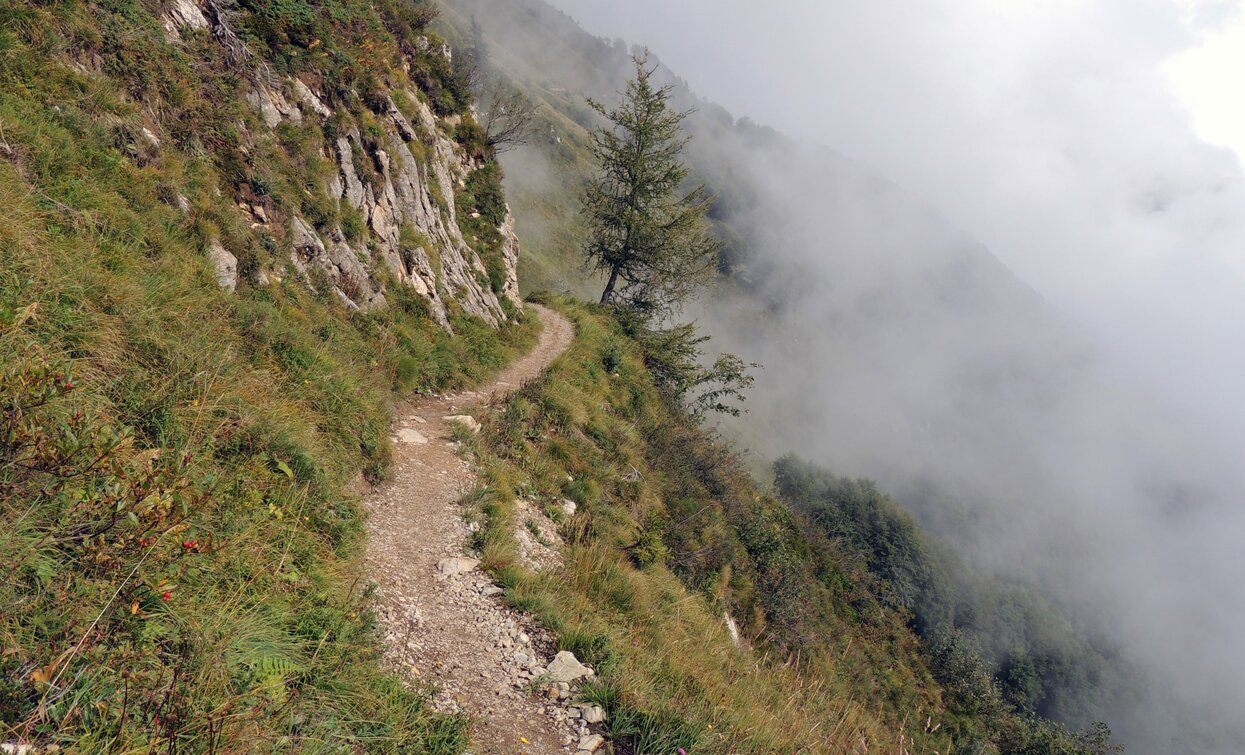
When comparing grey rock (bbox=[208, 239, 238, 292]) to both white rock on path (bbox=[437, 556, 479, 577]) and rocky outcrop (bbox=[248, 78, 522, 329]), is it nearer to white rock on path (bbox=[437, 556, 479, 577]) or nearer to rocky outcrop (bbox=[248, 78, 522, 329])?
rocky outcrop (bbox=[248, 78, 522, 329])

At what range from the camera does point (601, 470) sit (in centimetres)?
1011

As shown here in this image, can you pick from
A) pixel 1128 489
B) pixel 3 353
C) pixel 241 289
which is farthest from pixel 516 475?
pixel 1128 489

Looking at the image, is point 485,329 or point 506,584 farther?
point 485,329

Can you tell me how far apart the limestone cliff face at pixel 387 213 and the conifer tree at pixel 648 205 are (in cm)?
529

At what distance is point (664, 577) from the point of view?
A: 859cm

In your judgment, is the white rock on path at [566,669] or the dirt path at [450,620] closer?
the dirt path at [450,620]

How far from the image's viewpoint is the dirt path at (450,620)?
12.4 ft

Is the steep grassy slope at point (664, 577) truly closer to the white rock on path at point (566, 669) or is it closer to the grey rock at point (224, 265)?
the white rock on path at point (566, 669)

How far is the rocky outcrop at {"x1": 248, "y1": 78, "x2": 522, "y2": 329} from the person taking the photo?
10586 millimetres

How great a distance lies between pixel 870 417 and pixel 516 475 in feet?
475

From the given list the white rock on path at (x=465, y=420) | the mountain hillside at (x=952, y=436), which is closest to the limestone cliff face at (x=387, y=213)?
the white rock on path at (x=465, y=420)

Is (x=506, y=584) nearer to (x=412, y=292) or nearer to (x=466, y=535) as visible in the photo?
(x=466, y=535)

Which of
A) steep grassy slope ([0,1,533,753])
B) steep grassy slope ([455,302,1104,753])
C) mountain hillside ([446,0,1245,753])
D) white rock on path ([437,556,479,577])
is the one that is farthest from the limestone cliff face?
mountain hillside ([446,0,1245,753])

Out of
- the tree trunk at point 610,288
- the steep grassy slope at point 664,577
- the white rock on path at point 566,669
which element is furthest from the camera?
the tree trunk at point 610,288
